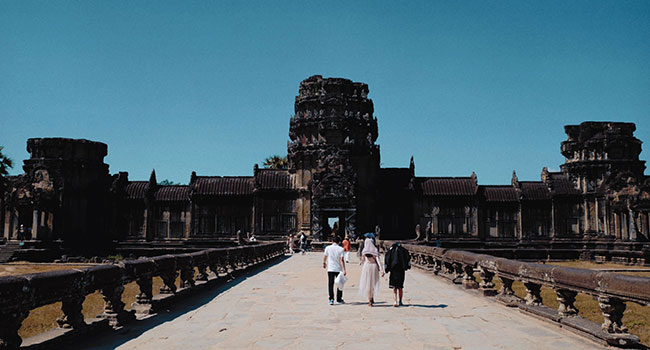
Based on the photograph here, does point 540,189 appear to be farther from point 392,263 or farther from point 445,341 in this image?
point 445,341

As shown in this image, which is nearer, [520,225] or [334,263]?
[334,263]

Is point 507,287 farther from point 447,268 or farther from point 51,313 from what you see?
point 51,313

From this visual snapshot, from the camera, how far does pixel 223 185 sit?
1921 inches

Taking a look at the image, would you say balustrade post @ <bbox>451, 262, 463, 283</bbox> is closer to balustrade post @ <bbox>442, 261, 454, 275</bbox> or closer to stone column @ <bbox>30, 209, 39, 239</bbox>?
balustrade post @ <bbox>442, 261, 454, 275</bbox>

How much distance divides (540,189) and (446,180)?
7562mm

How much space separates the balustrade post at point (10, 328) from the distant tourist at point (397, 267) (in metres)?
7.74

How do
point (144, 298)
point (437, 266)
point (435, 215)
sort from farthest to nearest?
point (435, 215)
point (437, 266)
point (144, 298)

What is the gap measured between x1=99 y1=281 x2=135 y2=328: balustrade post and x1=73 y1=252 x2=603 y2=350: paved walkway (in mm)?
264

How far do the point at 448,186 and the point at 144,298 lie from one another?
3877 cm

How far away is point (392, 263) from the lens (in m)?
13.2

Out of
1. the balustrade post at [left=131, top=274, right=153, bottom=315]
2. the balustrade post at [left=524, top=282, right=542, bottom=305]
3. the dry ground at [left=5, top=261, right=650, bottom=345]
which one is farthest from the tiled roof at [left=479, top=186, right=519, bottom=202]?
the balustrade post at [left=131, top=274, right=153, bottom=315]

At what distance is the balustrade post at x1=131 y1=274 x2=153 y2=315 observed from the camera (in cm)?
1128

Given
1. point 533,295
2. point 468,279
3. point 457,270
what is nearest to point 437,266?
point 457,270

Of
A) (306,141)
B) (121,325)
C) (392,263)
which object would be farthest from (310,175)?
(121,325)
